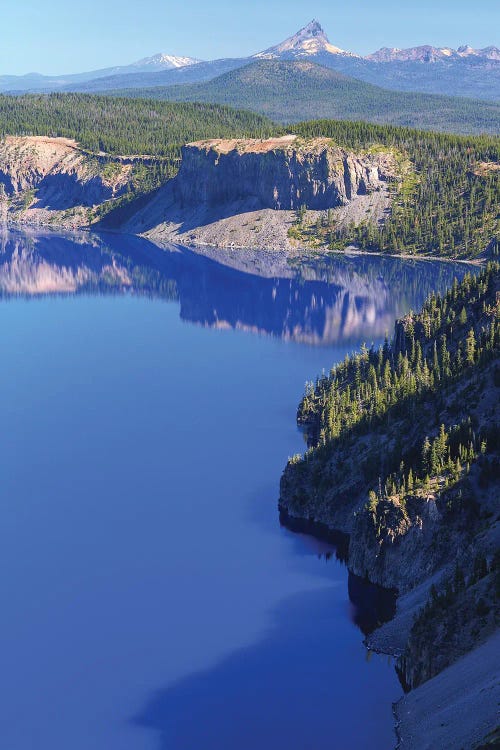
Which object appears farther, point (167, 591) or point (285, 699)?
point (167, 591)

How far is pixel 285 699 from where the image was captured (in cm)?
7325

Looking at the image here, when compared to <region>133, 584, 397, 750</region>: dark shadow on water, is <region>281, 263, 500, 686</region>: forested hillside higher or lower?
higher

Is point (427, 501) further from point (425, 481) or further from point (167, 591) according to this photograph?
point (167, 591)

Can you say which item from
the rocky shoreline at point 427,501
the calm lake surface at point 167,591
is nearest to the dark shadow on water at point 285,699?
the calm lake surface at point 167,591

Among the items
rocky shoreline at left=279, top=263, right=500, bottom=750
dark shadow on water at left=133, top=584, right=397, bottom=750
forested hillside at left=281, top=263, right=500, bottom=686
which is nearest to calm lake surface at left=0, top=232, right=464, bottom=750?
dark shadow on water at left=133, top=584, right=397, bottom=750

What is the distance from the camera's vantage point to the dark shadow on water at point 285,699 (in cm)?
6869

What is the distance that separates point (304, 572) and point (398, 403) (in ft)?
83.0

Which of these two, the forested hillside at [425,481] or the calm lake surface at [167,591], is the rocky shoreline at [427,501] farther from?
the calm lake surface at [167,591]

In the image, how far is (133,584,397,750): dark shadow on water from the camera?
225 feet

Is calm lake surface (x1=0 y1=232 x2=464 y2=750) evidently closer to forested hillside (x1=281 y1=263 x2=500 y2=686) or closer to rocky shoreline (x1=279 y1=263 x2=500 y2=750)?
rocky shoreline (x1=279 y1=263 x2=500 y2=750)

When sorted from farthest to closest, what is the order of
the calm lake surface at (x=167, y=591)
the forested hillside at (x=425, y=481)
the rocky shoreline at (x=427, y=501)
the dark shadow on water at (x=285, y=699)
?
1. the forested hillside at (x=425, y=481)
2. the calm lake surface at (x=167, y=591)
3. the dark shadow on water at (x=285, y=699)
4. the rocky shoreline at (x=427, y=501)

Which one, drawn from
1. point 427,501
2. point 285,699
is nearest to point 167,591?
point 285,699

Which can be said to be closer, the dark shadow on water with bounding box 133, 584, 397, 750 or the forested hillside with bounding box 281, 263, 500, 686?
the dark shadow on water with bounding box 133, 584, 397, 750

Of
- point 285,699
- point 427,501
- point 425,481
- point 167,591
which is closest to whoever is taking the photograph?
point 285,699
